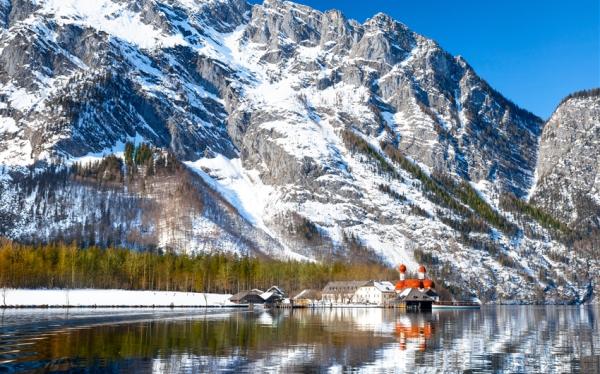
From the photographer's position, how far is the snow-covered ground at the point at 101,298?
149625 millimetres

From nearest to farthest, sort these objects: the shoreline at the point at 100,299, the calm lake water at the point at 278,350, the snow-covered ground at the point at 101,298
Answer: the calm lake water at the point at 278,350 < the shoreline at the point at 100,299 < the snow-covered ground at the point at 101,298

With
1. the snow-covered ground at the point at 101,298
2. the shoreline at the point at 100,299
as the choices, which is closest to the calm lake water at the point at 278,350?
the shoreline at the point at 100,299

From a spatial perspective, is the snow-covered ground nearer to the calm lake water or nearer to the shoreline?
the shoreline

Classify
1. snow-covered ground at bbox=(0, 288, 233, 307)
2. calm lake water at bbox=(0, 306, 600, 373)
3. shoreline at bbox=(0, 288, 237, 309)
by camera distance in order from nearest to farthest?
calm lake water at bbox=(0, 306, 600, 373) → shoreline at bbox=(0, 288, 237, 309) → snow-covered ground at bbox=(0, 288, 233, 307)

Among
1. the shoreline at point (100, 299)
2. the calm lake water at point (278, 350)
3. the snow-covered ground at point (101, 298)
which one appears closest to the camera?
the calm lake water at point (278, 350)

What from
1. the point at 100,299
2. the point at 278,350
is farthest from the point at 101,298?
the point at 278,350

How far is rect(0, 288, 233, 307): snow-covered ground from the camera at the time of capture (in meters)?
150

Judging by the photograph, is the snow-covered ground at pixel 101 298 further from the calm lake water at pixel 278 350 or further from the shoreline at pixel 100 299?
the calm lake water at pixel 278 350

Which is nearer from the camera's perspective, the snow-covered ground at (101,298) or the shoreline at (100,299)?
the shoreline at (100,299)

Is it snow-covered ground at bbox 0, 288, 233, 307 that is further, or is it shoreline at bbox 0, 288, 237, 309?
snow-covered ground at bbox 0, 288, 233, 307

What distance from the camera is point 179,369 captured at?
44.2 metres

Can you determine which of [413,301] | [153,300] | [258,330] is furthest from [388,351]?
[413,301]

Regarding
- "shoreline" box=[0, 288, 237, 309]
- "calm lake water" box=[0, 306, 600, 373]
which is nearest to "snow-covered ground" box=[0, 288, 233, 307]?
"shoreline" box=[0, 288, 237, 309]

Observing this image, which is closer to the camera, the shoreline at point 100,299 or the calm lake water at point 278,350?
the calm lake water at point 278,350
